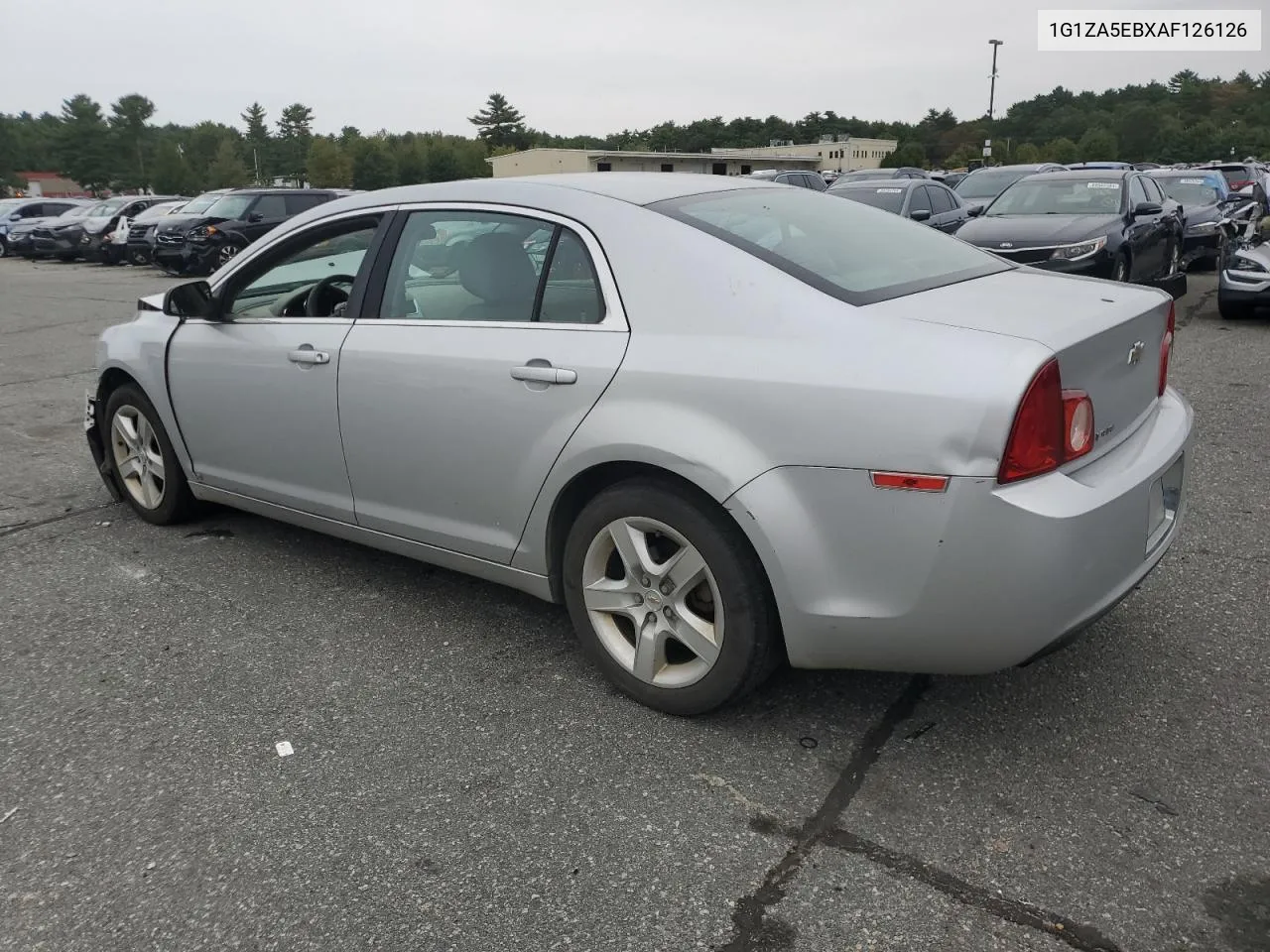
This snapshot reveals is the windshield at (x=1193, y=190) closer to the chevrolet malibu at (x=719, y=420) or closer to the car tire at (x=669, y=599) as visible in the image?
the chevrolet malibu at (x=719, y=420)

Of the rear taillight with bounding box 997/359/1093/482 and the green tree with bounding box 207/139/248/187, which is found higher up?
the green tree with bounding box 207/139/248/187

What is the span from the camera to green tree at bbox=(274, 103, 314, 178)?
128 m

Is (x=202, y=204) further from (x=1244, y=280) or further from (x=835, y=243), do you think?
(x=835, y=243)

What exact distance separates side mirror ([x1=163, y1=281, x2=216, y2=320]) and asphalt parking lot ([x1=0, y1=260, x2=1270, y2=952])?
114cm

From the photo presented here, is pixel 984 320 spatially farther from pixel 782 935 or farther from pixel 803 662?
pixel 782 935

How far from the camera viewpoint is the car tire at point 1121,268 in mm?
9733

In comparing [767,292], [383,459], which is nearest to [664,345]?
[767,292]

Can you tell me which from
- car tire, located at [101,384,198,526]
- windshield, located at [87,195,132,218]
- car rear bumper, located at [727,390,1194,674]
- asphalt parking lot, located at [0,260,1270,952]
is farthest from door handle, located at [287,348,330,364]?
windshield, located at [87,195,132,218]

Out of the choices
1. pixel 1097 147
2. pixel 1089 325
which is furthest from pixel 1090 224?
pixel 1097 147

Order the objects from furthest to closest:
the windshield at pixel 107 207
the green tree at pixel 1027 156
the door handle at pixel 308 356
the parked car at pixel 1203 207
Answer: the green tree at pixel 1027 156 → the windshield at pixel 107 207 → the parked car at pixel 1203 207 → the door handle at pixel 308 356

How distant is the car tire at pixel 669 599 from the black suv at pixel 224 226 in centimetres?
1710

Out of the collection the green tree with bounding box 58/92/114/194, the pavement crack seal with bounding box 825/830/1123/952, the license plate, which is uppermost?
the green tree with bounding box 58/92/114/194

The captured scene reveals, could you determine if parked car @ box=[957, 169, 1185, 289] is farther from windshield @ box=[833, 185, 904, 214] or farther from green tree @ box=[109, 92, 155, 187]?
green tree @ box=[109, 92, 155, 187]

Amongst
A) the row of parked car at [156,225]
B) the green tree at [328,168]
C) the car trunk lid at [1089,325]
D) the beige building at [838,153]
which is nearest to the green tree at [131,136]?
the green tree at [328,168]
